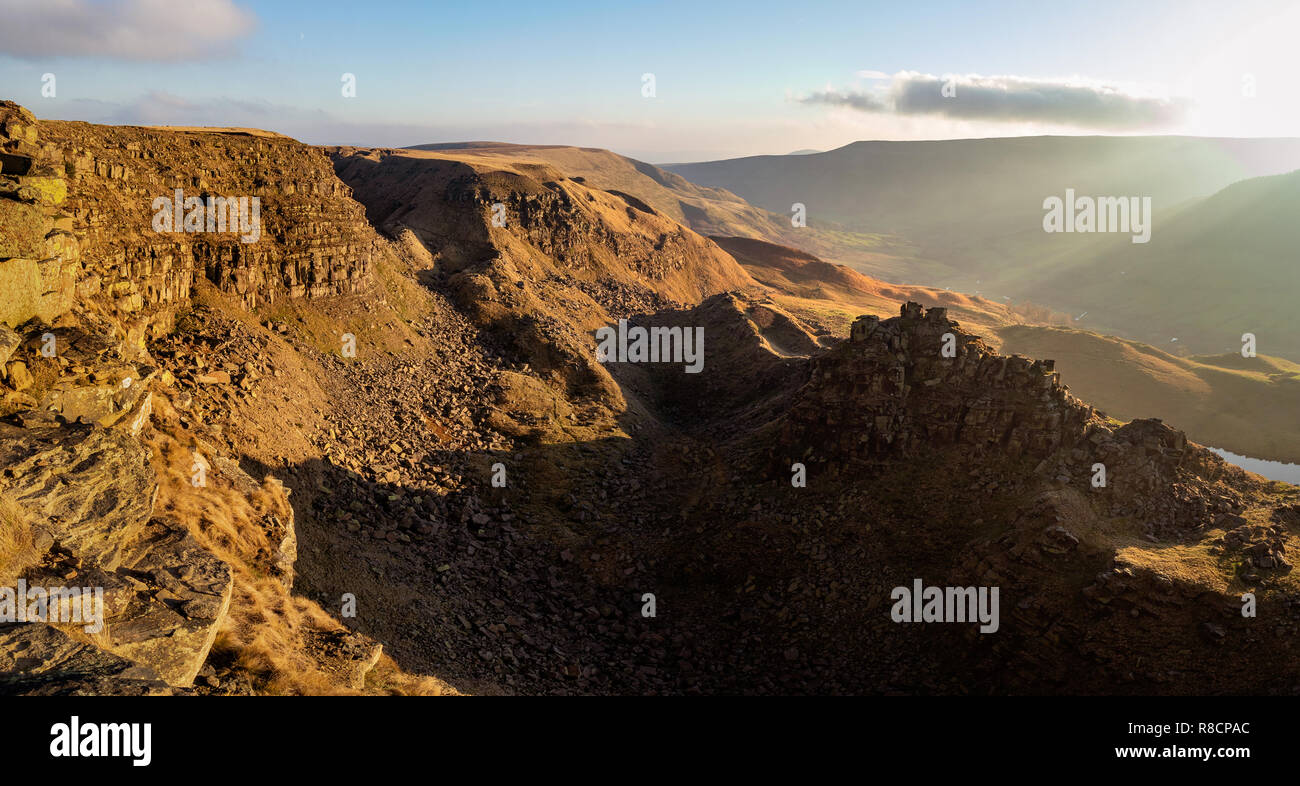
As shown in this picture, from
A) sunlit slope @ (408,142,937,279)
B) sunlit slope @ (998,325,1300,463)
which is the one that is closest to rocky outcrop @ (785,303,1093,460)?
sunlit slope @ (998,325,1300,463)

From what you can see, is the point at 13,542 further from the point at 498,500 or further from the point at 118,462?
the point at 498,500

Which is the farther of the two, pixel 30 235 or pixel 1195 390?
pixel 1195 390

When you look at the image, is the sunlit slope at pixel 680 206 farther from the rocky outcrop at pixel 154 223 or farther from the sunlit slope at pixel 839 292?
the rocky outcrop at pixel 154 223

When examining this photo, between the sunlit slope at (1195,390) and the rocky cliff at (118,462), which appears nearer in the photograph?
the rocky cliff at (118,462)

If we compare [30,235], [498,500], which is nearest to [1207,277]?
[498,500]

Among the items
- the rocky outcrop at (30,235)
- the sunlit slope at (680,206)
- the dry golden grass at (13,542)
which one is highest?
the sunlit slope at (680,206)

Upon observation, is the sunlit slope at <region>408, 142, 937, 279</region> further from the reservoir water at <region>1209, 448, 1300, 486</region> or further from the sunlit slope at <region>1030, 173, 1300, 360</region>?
the reservoir water at <region>1209, 448, 1300, 486</region>

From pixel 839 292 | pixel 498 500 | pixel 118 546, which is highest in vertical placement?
pixel 839 292

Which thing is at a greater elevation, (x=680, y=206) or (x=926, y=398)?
(x=680, y=206)

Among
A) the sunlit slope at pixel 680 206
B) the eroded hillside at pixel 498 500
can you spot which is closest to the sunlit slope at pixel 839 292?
the sunlit slope at pixel 680 206

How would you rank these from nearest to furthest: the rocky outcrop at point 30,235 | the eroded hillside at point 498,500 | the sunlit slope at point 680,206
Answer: the eroded hillside at point 498,500 < the rocky outcrop at point 30,235 < the sunlit slope at point 680,206

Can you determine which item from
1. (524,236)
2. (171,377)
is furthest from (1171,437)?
(524,236)
